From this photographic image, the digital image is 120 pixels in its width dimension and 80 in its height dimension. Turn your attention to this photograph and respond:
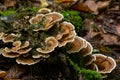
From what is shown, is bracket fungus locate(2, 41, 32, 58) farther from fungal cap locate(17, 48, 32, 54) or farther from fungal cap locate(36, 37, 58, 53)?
fungal cap locate(36, 37, 58, 53)

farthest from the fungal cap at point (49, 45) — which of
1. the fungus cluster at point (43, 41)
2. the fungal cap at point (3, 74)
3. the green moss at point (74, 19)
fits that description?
the green moss at point (74, 19)

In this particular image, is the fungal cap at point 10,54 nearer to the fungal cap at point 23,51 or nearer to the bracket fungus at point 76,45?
the fungal cap at point 23,51

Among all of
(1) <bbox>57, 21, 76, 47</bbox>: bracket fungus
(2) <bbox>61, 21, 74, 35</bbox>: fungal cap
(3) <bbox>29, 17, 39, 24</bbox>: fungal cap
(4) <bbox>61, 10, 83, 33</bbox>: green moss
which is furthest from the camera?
(4) <bbox>61, 10, 83, 33</bbox>: green moss

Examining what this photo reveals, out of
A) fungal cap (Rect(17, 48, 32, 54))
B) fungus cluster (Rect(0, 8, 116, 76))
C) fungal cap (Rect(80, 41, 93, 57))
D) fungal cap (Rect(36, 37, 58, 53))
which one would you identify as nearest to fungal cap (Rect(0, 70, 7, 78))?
fungus cluster (Rect(0, 8, 116, 76))

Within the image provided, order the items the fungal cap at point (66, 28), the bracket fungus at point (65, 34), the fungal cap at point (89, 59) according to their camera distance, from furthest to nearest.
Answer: the fungal cap at point (89, 59), the fungal cap at point (66, 28), the bracket fungus at point (65, 34)

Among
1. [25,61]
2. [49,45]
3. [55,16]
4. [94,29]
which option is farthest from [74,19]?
[25,61]

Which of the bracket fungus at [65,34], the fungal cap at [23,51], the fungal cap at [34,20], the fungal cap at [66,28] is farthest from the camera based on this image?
the fungal cap at [34,20]

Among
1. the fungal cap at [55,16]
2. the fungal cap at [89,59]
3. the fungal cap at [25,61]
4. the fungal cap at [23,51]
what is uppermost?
the fungal cap at [55,16]

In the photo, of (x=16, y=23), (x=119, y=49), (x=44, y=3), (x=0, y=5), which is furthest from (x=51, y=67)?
(x=0, y=5)
